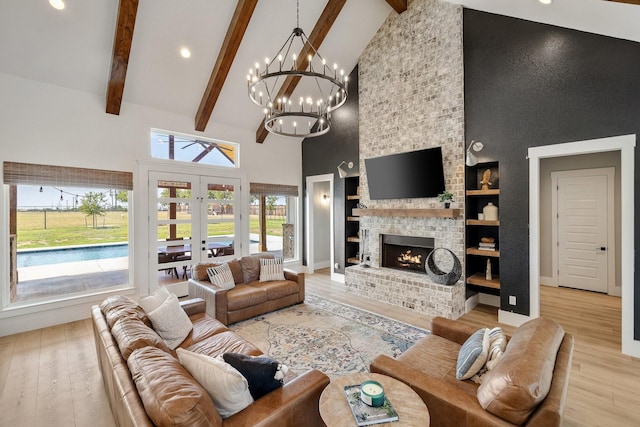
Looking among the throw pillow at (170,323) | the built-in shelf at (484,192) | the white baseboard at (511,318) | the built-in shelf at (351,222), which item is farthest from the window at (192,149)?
the white baseboard at (511,318)

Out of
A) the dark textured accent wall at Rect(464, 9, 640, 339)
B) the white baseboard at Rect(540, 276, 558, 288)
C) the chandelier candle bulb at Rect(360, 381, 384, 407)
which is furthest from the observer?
the white baseboard at Rect(540, 276, 558, 288)

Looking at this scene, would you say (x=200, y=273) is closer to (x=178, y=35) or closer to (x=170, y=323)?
(x=170, y=323)

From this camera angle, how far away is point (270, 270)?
4766 mm

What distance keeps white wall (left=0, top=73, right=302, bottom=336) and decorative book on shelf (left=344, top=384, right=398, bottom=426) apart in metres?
4.72

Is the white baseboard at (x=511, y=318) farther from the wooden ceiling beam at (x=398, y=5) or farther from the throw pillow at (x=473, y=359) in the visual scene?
the wooden ceiling beam at (x=398, y=5)

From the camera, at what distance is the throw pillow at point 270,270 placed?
Result: 4711mm

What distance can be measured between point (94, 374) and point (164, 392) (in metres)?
2.42

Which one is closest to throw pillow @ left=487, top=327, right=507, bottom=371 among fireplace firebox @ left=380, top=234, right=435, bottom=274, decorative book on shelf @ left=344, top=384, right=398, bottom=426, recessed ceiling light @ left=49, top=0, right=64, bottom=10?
decorative book on shelf @ left=344, top=384, right=398, bottom=426

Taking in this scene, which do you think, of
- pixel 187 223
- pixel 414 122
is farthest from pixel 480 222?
pixel 187 223

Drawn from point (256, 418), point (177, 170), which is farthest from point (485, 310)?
point (177, 170)

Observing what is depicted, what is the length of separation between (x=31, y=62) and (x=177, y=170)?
7.59ft

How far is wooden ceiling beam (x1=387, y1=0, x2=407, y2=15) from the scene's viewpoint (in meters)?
4.98

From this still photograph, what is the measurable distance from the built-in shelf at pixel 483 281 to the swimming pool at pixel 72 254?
5.90 meters

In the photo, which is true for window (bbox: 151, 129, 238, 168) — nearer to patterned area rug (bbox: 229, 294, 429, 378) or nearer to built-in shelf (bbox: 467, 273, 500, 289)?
patterned area rug (bbox: 229, 294, 429, 378)
